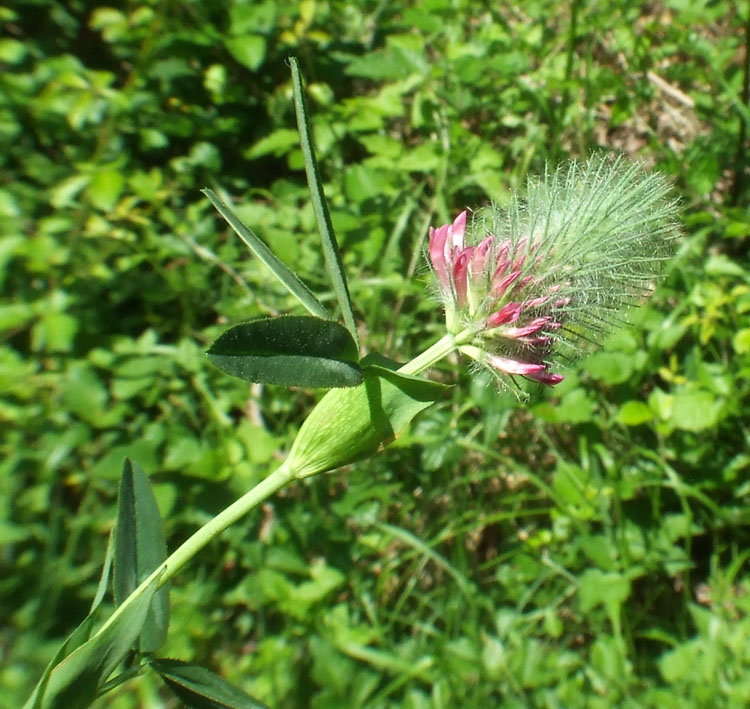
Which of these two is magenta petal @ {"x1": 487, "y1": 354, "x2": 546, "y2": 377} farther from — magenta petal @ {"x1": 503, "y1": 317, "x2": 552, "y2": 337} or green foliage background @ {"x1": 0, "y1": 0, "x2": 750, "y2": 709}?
green foliage background @ {"x1": 0, "y1": 0, "x2": 750, "y2": 709}

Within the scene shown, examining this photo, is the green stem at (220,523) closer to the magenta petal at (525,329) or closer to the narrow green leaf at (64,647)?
the narrow green leaf at (64,647)

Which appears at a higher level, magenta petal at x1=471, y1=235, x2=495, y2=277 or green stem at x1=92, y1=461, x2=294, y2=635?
magenta petal at x1=471, y1=235, x2=495, y2=277

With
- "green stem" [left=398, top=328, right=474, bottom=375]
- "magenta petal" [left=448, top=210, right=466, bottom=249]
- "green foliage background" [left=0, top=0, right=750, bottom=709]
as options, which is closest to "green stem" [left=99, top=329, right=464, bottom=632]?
"green stem" [left=398, top=328, right=474, bottom=375]

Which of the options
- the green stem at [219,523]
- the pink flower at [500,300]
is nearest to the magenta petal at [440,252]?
the pink flower at [500,300]

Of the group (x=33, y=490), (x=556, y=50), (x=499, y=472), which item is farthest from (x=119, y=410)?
(x=556, y=50)

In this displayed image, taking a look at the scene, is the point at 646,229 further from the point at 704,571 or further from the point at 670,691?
the point at 704,571

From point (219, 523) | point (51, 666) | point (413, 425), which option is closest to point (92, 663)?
point (51, 666)
